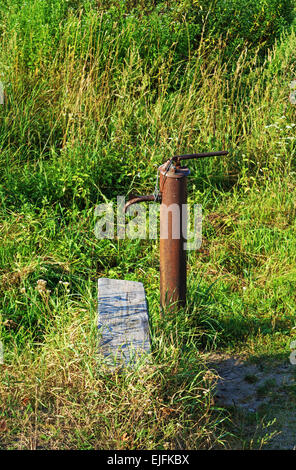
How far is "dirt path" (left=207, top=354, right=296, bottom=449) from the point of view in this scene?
124 inches

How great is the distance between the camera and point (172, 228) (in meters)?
3.53

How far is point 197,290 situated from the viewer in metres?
4.06

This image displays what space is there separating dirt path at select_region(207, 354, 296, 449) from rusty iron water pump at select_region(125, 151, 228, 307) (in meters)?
0.48

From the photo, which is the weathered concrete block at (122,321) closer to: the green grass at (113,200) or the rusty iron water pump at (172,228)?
the green grass at (113,200)

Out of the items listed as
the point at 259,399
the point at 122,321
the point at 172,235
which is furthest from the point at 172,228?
the point at 259,399

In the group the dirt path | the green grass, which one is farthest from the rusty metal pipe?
the dirt path

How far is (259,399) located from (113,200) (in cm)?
214

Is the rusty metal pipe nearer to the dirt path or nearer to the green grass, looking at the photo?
the green grass

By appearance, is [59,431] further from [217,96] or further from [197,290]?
[217,96]

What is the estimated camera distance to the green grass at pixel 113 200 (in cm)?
294

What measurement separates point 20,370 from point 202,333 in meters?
1.06

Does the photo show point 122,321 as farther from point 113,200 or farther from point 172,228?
point 113,200

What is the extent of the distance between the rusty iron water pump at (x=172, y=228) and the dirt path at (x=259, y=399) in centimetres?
48

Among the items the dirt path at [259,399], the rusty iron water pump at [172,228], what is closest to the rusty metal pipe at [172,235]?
the rusty iron water pump at [172,228]
